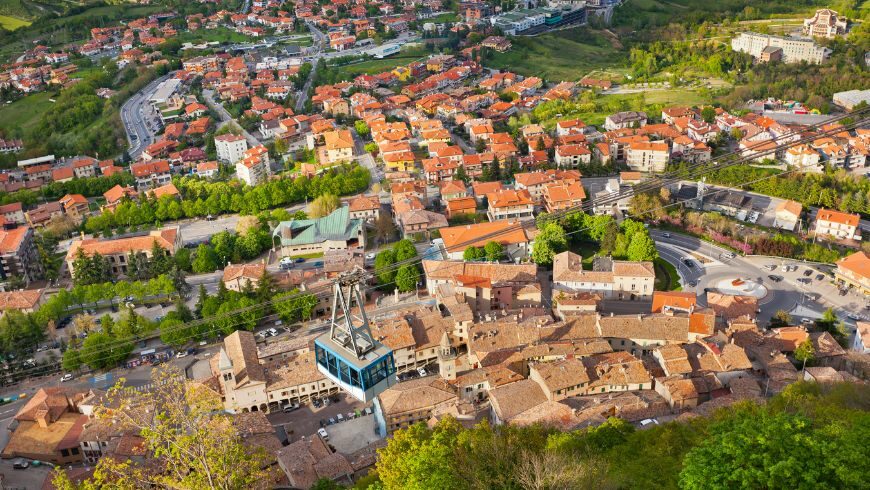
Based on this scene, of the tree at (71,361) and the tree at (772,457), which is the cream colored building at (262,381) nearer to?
the tree at (71,361)

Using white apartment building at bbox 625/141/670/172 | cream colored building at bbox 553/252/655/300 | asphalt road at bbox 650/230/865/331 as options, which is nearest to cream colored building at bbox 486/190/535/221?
asphalt road at bbox 650/230/865/331

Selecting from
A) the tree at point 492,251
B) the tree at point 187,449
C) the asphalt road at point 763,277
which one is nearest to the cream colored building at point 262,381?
the tree at point 187,449

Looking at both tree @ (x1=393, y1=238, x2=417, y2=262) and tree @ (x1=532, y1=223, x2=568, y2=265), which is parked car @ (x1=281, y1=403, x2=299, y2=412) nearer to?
tree @ (x1=393, y1=238, x2=417, y2=262)

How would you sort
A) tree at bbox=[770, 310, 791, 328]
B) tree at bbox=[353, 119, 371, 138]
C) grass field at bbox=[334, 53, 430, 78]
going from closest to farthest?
tree at bbox=[770, 310, 791, 328]
tree at bbox=[353, 119, 371, 138]
grass field at bbox=[334, 53, 430, 78]

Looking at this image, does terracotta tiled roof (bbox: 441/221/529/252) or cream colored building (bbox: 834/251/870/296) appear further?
terracotta tiled roof (bbox: 441/221/529/252)

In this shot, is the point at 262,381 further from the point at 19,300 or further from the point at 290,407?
the point at 19,300

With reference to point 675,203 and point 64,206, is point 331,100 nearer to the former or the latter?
point 64,206
